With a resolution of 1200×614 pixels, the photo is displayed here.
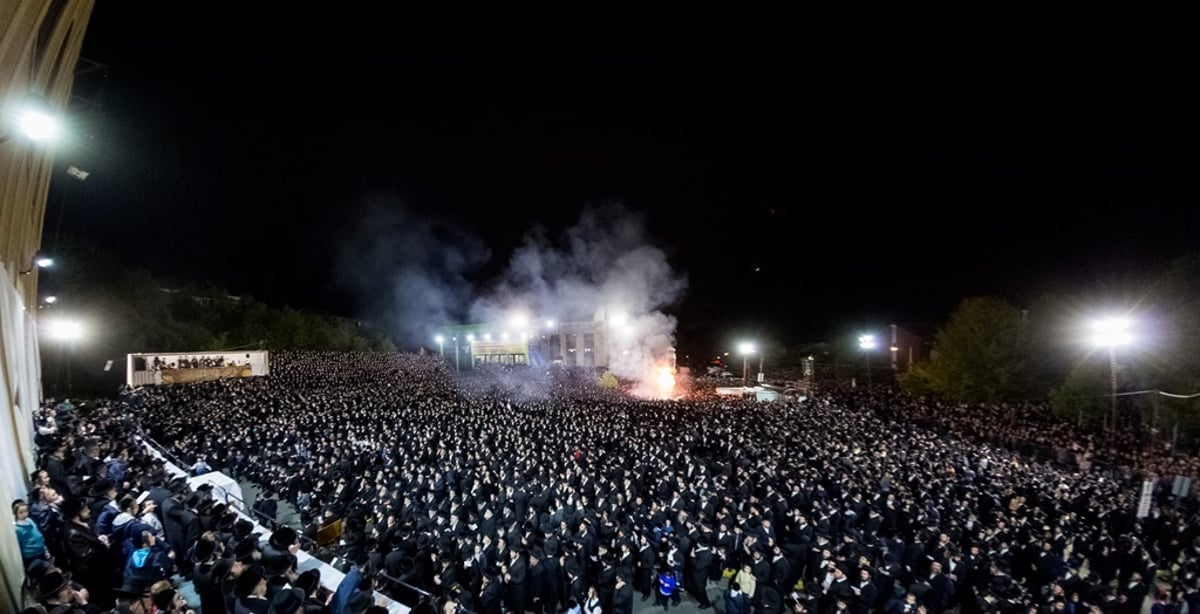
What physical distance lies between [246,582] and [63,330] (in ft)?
105

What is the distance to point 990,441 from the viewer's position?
2039 centimetres

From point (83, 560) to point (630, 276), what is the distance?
37096 mm

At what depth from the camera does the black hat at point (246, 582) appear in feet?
16.4

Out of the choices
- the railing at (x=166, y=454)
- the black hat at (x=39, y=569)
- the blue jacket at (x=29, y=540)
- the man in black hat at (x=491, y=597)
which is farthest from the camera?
the railing at (x=166, y=454)

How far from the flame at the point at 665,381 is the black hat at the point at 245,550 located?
30.8 m

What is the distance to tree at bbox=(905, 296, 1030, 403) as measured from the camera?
32531 millimetres

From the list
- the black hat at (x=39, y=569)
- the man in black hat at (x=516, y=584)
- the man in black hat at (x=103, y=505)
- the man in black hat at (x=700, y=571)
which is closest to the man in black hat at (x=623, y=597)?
the man in black hat at (x=516, y=584)

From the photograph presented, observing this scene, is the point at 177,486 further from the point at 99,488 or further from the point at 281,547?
the point at 281,547

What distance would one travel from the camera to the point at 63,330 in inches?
1053

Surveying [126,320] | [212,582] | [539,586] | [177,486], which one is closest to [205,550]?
[212,582]

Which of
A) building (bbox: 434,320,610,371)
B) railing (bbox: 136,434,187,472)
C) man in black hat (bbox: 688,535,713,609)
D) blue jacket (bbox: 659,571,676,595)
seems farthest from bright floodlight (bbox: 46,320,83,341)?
man in black hat (bbox: 688,535,713,609)

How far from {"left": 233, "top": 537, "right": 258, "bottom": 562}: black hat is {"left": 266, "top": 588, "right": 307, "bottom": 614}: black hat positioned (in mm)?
1307

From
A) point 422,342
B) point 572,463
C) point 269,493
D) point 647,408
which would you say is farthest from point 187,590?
point 422,342

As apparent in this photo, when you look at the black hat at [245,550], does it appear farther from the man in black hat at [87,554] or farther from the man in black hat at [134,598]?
the man in black hat at [134,598]
